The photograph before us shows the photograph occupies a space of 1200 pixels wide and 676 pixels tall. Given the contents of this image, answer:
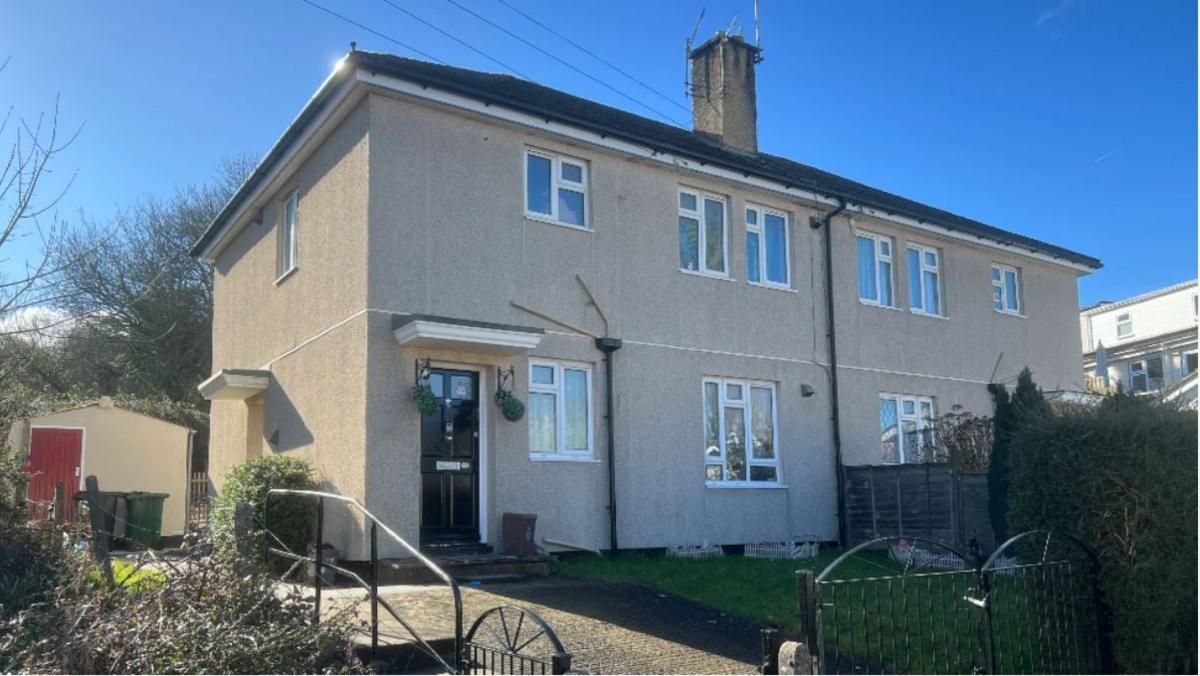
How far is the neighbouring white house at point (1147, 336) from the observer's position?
3931cm

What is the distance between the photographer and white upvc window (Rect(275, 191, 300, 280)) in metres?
15.0

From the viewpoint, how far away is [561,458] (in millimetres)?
13156

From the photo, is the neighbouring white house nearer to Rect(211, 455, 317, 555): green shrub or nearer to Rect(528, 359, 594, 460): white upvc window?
Rect(528, 359, 594, 460): white upvc window

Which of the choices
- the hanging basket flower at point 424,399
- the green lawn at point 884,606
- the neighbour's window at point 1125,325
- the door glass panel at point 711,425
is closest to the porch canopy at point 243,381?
the hanging basket flower at point 424,399

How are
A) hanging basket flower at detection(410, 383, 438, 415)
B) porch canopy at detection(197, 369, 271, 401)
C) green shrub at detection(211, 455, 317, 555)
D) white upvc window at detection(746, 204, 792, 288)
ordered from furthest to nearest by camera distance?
white upvc window at detection(746, 204, 792, 288), porch canopy at detection(197, 369, 271, 401), hanging basket flower at detection(410, 383, 438, 415), green shrub at detection(211, 455, 317, 555)

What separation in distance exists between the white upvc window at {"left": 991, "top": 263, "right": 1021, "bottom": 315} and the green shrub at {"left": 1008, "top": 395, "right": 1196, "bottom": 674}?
1281 cm

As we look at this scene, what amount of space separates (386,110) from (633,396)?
4843mm

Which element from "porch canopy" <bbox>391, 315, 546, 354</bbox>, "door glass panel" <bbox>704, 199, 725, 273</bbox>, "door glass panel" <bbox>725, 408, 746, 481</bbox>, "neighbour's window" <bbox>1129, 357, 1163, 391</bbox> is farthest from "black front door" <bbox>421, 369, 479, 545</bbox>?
"neighbour's window" <bbox>1129, 357, 1163, 391</bbox>

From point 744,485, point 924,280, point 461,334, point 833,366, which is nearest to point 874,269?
point 924,280

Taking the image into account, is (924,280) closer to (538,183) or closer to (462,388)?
(538,183)

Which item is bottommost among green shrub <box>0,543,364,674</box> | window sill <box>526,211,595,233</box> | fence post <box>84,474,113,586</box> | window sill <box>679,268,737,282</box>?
green shrub <box>0,543,364,674</box>

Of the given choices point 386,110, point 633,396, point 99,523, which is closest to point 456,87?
point 386,110

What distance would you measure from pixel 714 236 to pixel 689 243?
56 cm

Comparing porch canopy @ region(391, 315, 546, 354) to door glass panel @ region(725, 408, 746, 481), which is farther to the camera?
door glass panel @ region(725, 408, 746, 481)
